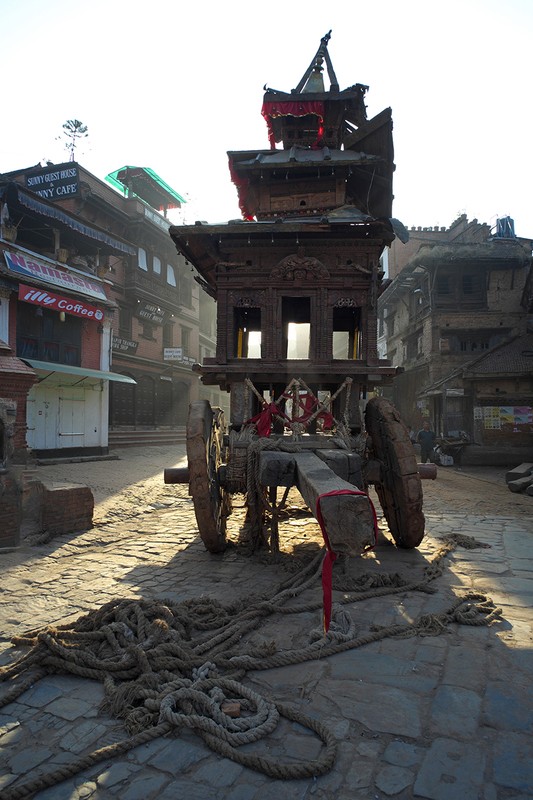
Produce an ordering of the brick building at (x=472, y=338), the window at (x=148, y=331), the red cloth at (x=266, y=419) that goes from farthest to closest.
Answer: the window at (x=148, y=331) → the brick building at (x=472, y=338) → the red cloth at (x=266, y=419)

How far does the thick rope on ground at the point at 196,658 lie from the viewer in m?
2.42

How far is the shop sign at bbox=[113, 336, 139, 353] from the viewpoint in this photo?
23472 mm

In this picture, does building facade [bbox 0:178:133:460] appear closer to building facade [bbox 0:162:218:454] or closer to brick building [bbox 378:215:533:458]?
building facade [bbox 0:162:218:454]

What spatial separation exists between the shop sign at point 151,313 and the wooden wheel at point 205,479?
2045 centimetres

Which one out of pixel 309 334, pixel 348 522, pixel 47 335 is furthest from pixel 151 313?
pixel 348 522

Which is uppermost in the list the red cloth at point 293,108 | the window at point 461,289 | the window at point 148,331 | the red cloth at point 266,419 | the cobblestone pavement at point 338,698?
the red cloth at point 293,108

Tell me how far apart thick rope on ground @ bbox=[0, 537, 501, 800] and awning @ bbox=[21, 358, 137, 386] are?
13.4 meters

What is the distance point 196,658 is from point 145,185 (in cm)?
3245

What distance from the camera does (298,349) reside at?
70.9 meters

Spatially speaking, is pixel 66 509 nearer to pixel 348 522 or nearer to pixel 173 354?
pixel 348 522

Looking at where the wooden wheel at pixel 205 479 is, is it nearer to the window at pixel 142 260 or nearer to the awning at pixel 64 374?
the awning at pixel 64 374

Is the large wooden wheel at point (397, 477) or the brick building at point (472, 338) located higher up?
the brick building at point (472, 338)

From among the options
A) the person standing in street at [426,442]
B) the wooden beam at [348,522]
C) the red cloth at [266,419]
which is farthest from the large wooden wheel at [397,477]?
the person standing in street at [426,442]

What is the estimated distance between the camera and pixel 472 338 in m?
23.5
